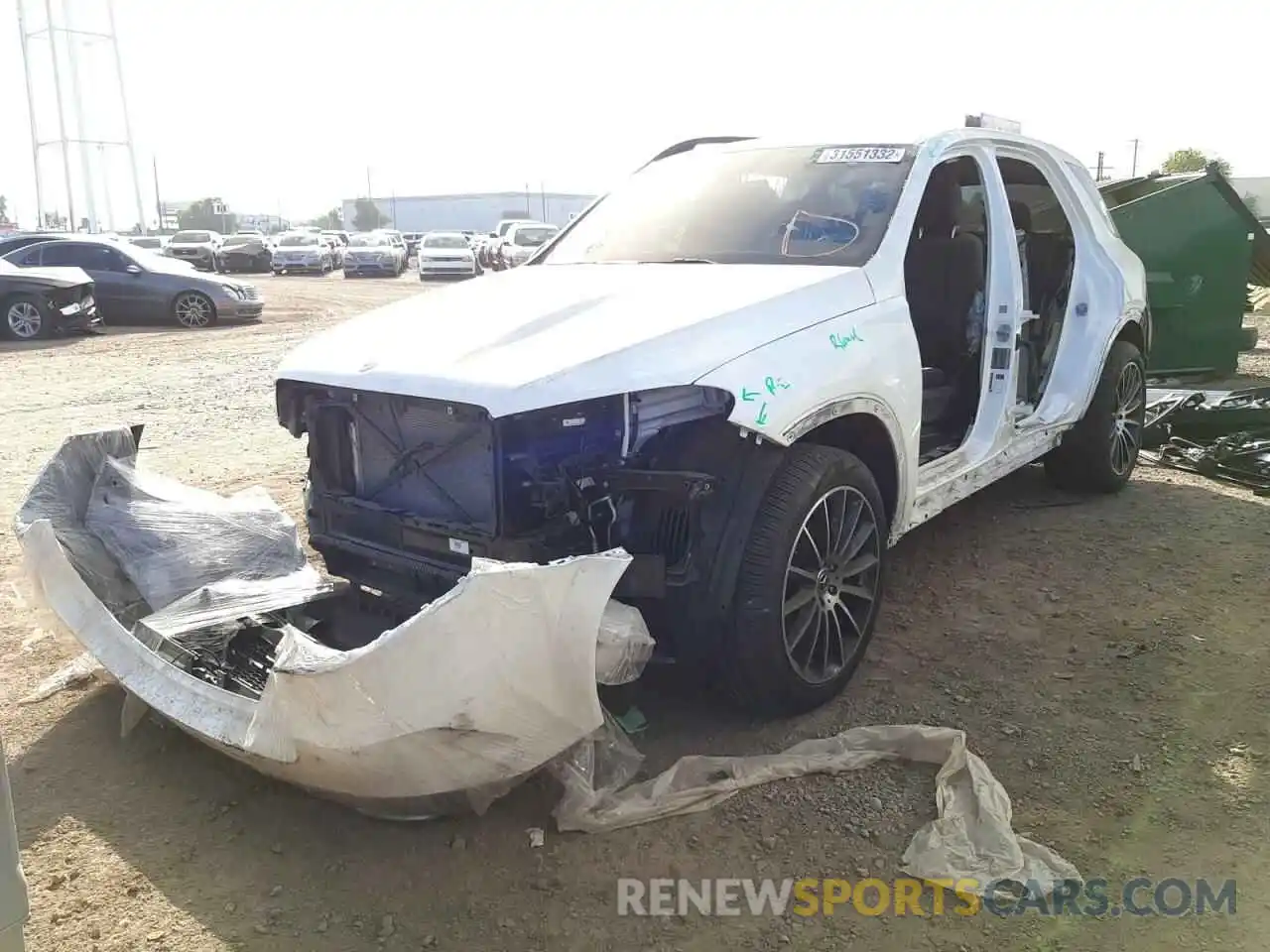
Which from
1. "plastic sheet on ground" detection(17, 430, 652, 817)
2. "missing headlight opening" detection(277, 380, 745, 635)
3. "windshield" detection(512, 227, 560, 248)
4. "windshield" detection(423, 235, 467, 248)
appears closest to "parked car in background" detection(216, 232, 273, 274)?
"windshield" detection(423, 235, 467, 248)

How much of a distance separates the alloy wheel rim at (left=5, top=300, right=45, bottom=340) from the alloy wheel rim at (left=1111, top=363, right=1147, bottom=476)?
14.6 m

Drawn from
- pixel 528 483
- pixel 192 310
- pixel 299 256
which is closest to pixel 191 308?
pixel 192 310

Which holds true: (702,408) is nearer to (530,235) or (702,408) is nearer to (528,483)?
(528,483)

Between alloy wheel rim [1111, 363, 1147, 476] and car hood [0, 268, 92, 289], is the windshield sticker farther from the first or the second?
car hood [0, 268, 92, 289]

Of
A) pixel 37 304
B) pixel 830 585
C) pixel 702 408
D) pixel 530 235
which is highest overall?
pixel 530 235

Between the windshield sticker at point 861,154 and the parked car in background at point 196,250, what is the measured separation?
3413 cm

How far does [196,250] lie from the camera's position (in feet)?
114

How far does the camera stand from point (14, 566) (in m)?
4.94

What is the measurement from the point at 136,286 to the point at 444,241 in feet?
49.1

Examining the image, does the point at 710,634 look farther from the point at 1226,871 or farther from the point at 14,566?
the point at 14,566

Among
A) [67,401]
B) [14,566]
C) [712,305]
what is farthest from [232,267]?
[712,305]

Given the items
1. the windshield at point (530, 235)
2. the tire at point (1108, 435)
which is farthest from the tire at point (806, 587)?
the windshield at point (530, 235)

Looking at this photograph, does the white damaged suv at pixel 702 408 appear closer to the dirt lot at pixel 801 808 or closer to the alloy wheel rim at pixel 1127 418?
the dirt lot at pixel 801 808

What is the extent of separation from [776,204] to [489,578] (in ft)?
7.97
